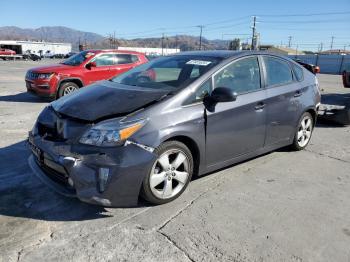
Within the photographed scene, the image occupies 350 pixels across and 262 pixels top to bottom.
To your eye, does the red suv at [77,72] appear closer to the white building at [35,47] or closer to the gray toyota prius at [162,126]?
the gray toyota prius at [162,126]

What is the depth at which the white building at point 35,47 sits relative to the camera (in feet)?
278

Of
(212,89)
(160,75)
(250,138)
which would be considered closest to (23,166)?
(160,75)

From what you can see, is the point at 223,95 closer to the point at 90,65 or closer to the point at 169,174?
the point at 169,174

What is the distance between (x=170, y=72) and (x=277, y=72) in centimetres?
164

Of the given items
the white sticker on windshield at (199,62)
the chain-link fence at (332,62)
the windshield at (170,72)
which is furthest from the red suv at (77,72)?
the chain-link fence at (332,62)

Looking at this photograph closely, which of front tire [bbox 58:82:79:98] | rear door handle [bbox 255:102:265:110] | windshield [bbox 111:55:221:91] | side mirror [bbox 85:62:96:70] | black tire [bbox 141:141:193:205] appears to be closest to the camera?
black tire [bbox 141:141:193:205]

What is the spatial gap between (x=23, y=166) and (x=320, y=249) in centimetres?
374

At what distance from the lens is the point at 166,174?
3.66 meters

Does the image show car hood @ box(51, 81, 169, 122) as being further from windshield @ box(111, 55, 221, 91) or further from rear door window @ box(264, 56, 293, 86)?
rear door window @ box(264, 56, 293, 86)

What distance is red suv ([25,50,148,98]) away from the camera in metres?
10.1

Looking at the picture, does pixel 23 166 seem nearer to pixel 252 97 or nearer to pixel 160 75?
pixel 160 75

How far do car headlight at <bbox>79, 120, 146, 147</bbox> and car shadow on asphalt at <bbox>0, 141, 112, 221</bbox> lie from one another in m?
0.75

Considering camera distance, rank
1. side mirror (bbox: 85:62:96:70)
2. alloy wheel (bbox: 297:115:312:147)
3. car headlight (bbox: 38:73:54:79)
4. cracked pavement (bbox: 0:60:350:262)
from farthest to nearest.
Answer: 1. side mirror (bbox: 85:62:96:70)
2. car headlight (bbox: 38:73:54:79)
3. alloy wheel (bbox: 297:115:312:147)
4. cracked pavement (bbox: 0:60:350:262)

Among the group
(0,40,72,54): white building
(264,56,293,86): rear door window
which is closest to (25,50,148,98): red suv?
(264,56,293,86): rear door window
